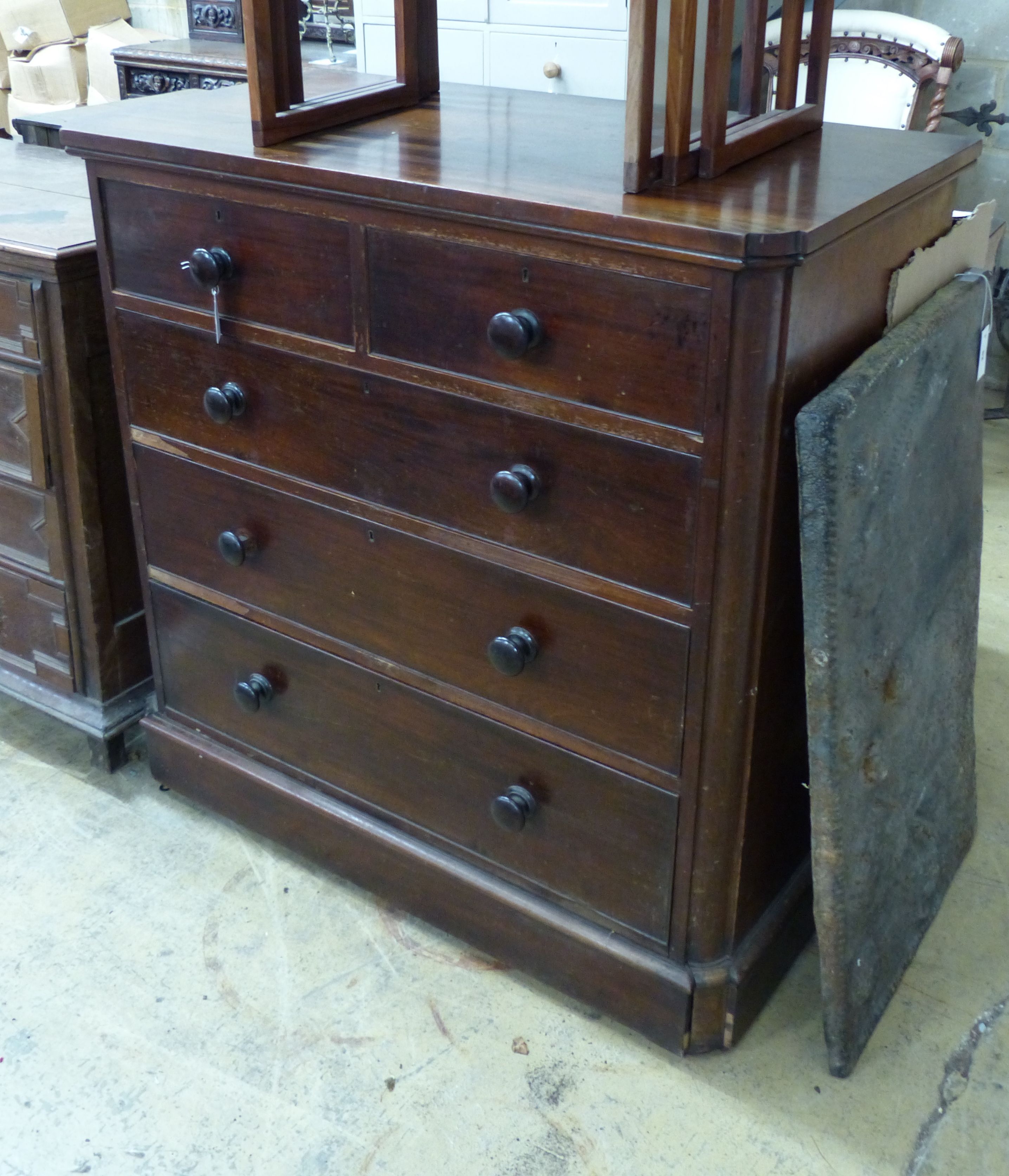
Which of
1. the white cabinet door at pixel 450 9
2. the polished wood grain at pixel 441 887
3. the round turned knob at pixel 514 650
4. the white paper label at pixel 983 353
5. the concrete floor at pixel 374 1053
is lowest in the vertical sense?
the concrete floor at pixel 374 1053

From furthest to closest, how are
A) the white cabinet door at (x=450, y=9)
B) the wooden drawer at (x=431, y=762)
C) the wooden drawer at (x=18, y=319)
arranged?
the white cabinet door at (x=450, y=9) < the wooden drawer at (x=18, y=319) < the wooden drawer at (x=431, y=762)

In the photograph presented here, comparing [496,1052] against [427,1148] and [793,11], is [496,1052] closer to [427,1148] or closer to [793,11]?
[427,1148]

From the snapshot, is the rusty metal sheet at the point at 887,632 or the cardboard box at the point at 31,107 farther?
the cardboard box at the point at 31,107

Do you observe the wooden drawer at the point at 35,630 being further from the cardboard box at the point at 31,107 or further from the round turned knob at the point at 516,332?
the cardboard box at the point at 31,107

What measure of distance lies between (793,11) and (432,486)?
675mm

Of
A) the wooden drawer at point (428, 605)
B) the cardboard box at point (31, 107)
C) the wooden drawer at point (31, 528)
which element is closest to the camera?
the wooden drawer at point (428, 605)

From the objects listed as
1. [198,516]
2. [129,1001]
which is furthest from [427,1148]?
[198,516]

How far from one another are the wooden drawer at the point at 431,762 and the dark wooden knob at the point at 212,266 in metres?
0.51

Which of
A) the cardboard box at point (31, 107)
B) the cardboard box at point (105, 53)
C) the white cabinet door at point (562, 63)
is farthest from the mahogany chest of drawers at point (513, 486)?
the cardboard box at point (31, 107)

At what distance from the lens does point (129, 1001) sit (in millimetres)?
1592

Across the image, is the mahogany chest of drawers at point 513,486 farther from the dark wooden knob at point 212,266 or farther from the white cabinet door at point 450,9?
the white cabinet door at point 450,9

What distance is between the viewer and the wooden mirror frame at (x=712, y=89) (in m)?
1.17

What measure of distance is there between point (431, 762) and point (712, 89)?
2.96 ft

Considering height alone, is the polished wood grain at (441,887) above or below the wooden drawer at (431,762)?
below
